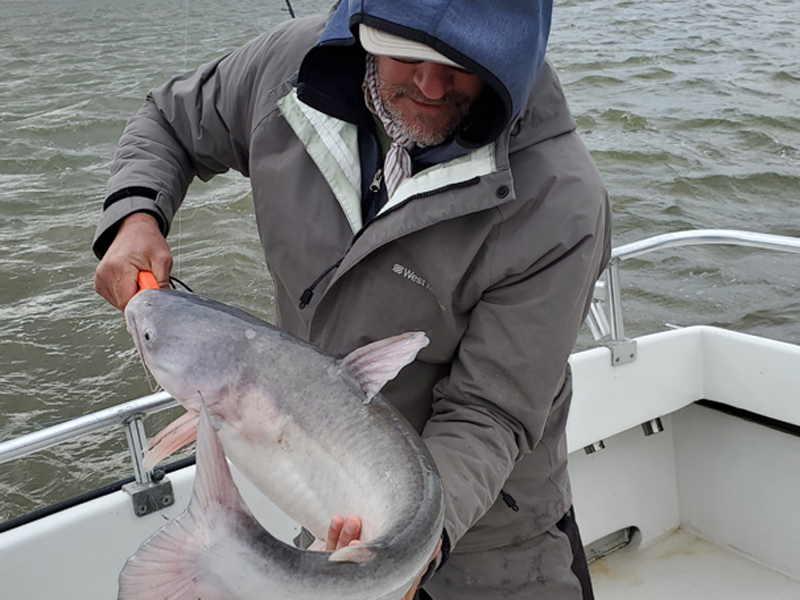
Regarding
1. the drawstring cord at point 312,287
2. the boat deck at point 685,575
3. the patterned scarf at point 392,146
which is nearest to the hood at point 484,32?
the patterned scarf at point 392,146

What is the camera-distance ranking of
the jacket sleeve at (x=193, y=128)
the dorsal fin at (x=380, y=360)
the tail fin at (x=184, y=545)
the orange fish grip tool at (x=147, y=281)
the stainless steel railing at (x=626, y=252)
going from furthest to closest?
the stainless steel railing at (x=626, y=252) → the jacket sleeve at (x=193, y=128) → the orange fish grip tool at (x=147, y=281) → the dorsal fin at (x=380, y=360) → the tail fin at (x=184, y=545)

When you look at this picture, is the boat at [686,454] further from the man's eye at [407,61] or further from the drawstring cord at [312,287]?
the man's eye at [407,61]

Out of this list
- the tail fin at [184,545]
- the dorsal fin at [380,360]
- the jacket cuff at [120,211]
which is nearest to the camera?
the tail fin at [184,545]

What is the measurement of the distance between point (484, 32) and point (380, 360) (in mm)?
719

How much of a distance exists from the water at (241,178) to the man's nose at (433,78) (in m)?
3.13

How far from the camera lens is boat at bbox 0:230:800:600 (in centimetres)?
344

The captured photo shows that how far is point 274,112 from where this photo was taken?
85.7 inches

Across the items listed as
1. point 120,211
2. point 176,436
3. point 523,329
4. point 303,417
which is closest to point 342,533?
point 303,417

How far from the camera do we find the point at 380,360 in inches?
58.9

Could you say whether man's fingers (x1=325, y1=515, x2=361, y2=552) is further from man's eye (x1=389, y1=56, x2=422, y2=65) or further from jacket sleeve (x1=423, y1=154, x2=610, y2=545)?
man's eye (x1=389, y1=56, x2=422, y2=65)

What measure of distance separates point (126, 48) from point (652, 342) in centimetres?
1155

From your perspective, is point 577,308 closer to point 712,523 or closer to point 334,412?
point 334,412

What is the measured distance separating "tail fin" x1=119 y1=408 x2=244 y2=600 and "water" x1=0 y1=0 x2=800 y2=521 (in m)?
4.03

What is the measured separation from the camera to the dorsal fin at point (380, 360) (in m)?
1.47
